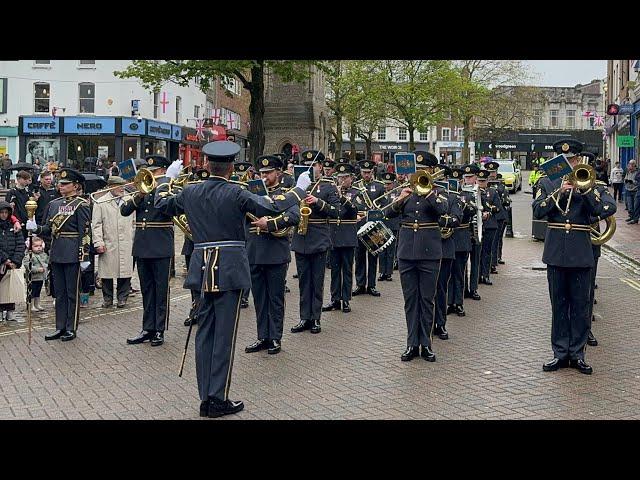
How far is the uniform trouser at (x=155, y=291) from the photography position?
10062mm

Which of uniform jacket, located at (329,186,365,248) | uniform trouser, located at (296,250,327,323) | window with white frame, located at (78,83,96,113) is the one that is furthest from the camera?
window with white frame, located at (78,83,96,113)

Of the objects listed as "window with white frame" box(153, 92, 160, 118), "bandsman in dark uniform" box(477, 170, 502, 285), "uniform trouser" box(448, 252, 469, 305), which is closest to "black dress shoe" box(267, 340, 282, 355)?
"uniform trouser" box(448, 252, 469, 305)

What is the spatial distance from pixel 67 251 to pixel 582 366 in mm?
6478

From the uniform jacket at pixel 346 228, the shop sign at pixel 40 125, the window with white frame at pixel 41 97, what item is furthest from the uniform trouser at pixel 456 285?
the window with white frame at pixel 41 97

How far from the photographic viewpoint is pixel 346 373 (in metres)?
8.50

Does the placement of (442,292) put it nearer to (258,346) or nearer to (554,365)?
(554,365)

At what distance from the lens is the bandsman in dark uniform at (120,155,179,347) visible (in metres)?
10.0

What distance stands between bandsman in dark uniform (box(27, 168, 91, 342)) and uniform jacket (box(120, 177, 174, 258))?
2.55ft

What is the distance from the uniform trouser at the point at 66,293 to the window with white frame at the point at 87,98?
36.0 meters

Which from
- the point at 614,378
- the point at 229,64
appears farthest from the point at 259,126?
the point at 614,378

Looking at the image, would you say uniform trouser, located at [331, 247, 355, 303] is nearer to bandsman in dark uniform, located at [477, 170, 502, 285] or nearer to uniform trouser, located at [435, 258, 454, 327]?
uniform trouser, located at [435, 258, 454, 327]

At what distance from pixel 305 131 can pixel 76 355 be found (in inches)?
1864

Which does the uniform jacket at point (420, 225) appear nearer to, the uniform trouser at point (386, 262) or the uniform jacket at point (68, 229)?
the uniform jacket at point (68, 229)

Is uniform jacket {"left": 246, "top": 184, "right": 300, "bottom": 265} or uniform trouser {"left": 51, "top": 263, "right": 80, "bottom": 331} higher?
uniform jacket {"left": 246, "top": 184, "right": 300, "bottom": 265}
